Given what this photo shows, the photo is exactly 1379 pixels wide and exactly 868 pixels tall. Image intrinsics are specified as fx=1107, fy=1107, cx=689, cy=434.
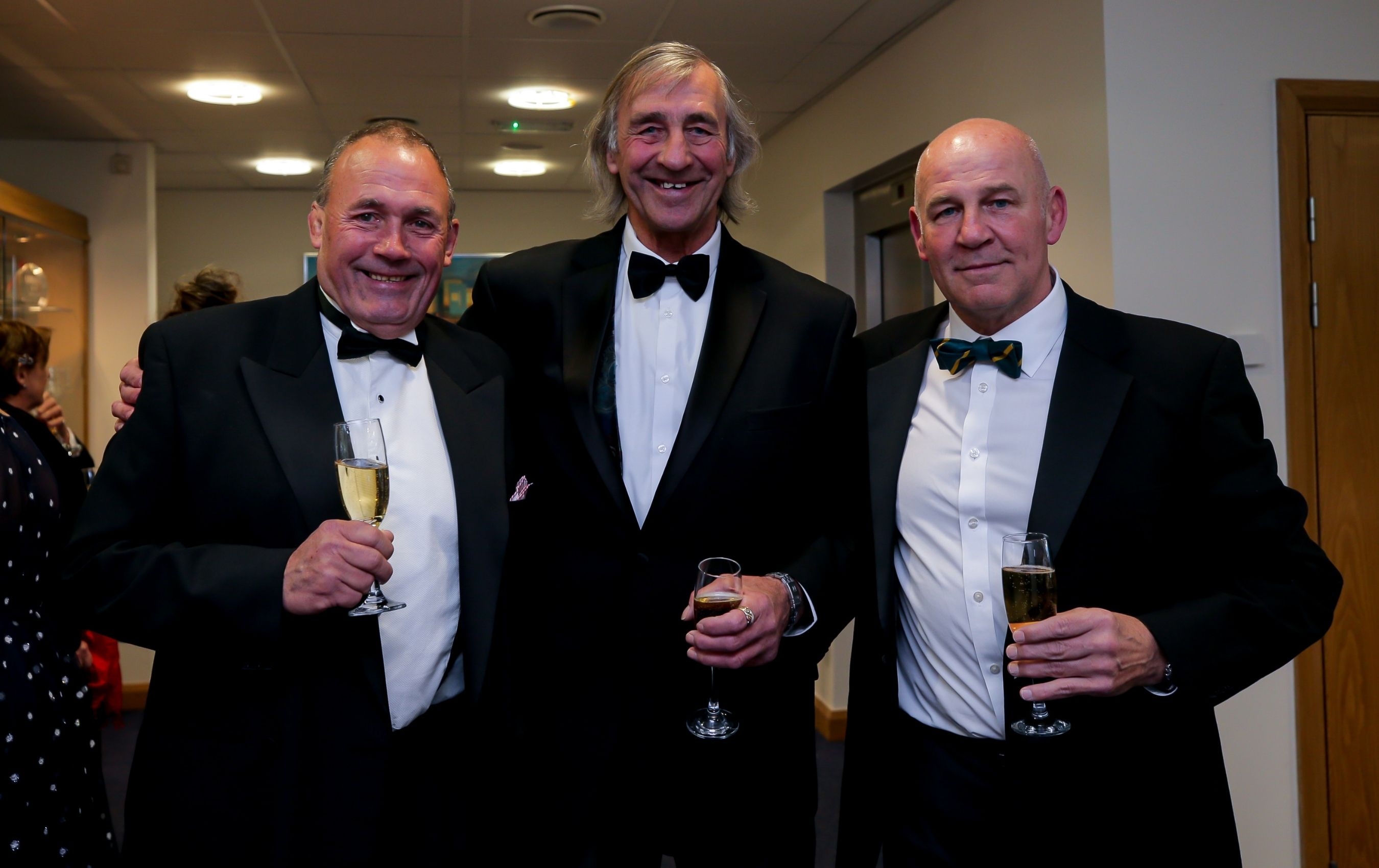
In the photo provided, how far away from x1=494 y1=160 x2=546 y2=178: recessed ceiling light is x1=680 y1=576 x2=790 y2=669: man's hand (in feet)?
18.9

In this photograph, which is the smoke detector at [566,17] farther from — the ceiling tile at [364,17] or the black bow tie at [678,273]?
the black bow tie at [678,273]

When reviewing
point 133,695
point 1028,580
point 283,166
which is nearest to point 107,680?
point 133,695

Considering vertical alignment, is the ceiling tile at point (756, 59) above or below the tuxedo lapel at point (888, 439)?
above

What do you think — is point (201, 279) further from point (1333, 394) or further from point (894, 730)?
point (1333, 394)

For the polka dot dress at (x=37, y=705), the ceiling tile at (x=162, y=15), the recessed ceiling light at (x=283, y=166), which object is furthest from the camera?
the recessed ceiling light at (x=283, y=166)

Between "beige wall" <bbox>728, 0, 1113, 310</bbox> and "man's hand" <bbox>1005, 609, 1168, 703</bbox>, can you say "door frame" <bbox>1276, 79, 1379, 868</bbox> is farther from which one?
"man's hand" <bbox>1005, 609, 1168, 703</bbox>

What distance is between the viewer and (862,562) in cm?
211

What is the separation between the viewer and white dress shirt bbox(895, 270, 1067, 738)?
1.90m

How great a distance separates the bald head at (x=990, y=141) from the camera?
6.66 feet

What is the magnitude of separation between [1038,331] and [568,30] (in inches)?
117

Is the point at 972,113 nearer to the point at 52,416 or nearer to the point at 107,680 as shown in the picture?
the point at 52,416

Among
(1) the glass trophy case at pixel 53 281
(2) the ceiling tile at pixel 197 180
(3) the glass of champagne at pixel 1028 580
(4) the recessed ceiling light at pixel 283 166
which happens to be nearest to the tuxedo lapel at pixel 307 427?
(3) the glass of champagne at pixel 1028 580

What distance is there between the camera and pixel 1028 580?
1.63m

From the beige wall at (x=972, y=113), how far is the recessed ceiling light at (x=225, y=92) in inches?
105
